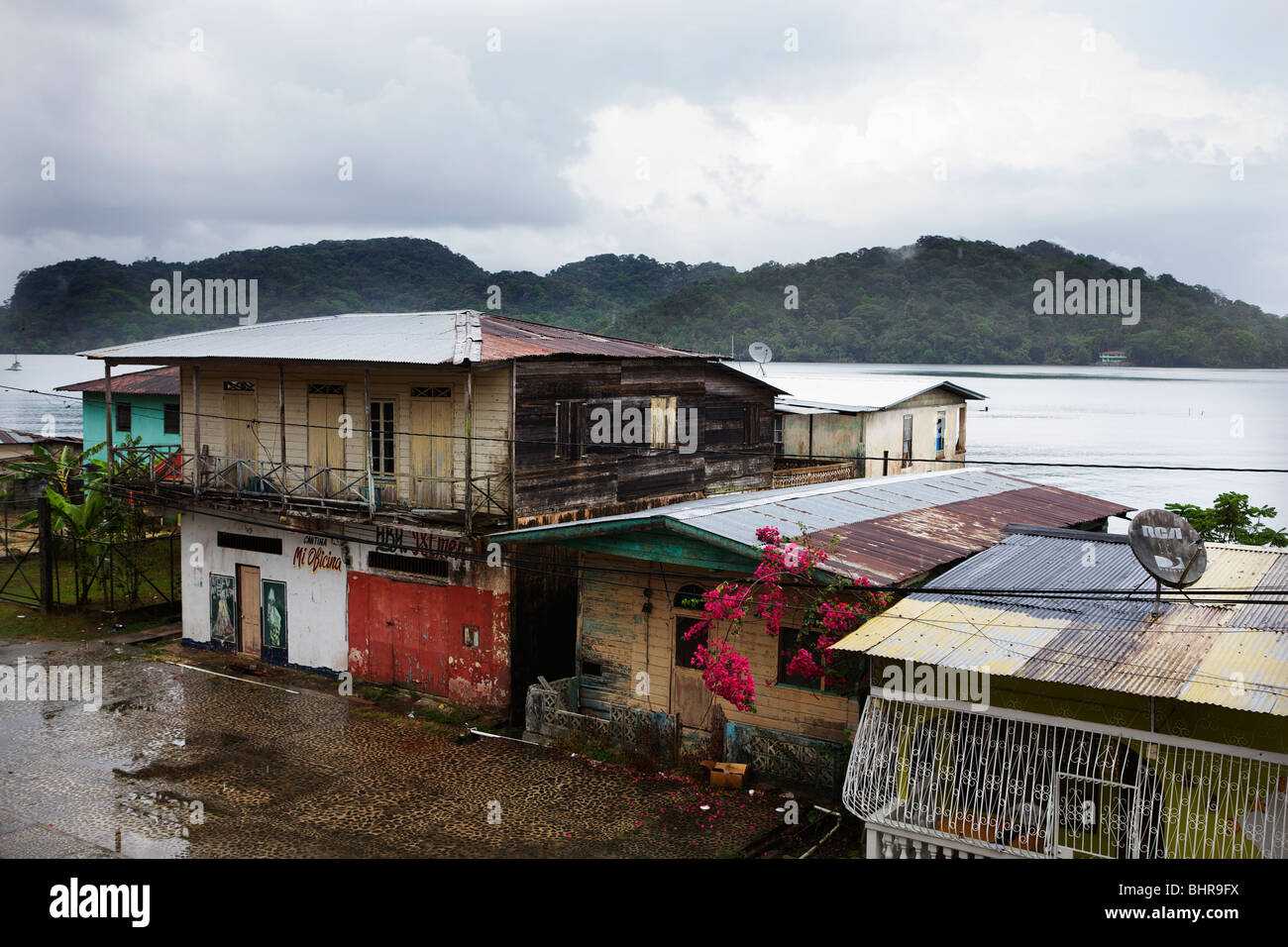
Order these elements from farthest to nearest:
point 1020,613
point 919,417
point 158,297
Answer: point 919,417 → point 158,297 → point 1020,613

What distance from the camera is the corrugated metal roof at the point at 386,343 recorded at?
2000cm

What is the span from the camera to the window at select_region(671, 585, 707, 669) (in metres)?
17.0

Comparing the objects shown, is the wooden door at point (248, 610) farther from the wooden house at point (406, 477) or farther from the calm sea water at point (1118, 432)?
the calm sea water at point (1118, 432)

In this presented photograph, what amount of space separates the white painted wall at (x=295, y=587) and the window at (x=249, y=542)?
0.31 ft

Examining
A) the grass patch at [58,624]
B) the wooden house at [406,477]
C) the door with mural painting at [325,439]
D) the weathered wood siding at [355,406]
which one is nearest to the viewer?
the wooden house at [406,477]

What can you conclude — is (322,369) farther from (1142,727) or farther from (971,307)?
(971,307)

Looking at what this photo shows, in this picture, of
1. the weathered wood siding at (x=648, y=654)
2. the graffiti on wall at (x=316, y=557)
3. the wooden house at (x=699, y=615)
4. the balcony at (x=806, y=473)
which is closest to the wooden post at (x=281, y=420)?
the graffiti on wall at (x=316, y=557)

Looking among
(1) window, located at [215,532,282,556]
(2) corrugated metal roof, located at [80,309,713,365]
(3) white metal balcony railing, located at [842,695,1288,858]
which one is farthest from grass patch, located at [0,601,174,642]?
(3) white metal balcony railing, located at [842,695,1288,858]

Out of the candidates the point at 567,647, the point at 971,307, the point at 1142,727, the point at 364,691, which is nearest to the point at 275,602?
the point at 364,691

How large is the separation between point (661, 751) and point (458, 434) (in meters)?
7.64

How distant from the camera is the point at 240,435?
2386cm

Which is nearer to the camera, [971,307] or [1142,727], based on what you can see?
[1142,727]

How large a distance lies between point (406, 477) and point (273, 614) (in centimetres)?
528

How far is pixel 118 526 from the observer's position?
27047mm
